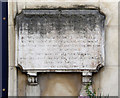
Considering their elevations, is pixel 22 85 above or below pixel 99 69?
below

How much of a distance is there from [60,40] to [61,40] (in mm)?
20

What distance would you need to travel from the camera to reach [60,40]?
446 centimetres

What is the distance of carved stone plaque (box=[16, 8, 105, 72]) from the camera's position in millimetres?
4430

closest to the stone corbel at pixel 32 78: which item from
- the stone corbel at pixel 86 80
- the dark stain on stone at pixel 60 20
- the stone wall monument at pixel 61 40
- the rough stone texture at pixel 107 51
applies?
the stone wall monument at pixel 61 40

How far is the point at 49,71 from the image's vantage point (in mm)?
4516

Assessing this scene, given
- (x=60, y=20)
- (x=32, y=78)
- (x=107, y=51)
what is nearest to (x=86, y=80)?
(x=107, y=51)

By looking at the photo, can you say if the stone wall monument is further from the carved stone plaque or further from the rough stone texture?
the rough stone texture

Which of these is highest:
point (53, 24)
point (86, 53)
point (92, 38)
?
point (53, 24)

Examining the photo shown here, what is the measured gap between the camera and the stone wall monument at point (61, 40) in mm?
4430

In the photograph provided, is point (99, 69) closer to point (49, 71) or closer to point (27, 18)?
point (49, 71)

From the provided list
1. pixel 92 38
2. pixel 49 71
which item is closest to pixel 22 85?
pixel 49 71

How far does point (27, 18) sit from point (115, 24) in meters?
1.80

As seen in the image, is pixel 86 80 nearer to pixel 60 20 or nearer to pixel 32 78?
pixel 32 78

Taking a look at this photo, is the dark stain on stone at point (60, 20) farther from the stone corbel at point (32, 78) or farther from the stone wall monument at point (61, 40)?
the stone corbel at point (32, 78)
